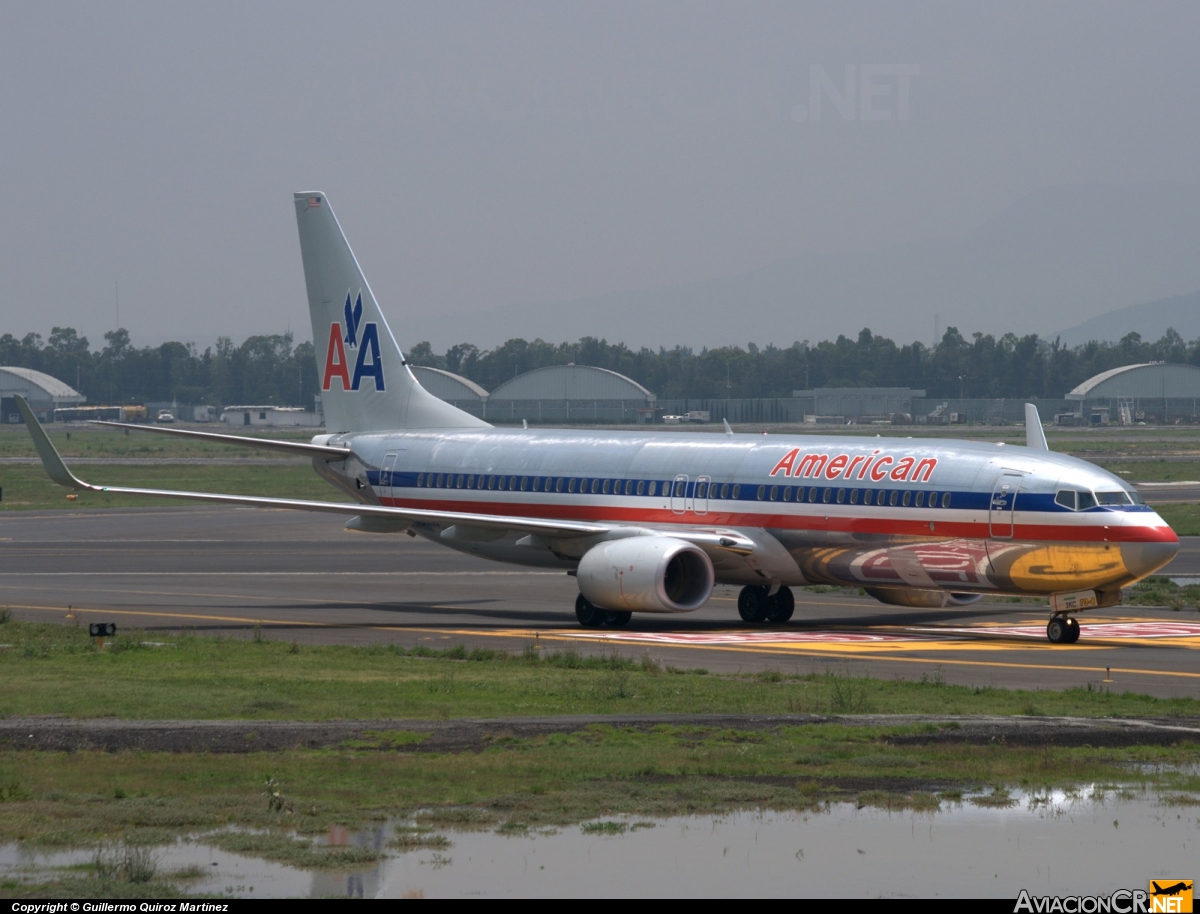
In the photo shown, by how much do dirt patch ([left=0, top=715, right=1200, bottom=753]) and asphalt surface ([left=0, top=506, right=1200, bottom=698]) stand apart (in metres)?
4.86

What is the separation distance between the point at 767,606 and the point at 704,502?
2.94 m

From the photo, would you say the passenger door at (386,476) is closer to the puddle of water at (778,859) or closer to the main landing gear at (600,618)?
the main landing gear at (600,618)

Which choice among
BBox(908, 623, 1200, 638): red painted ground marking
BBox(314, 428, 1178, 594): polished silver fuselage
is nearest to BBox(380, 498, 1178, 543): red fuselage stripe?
BBox(314, 428, 1178, 594): polished silver fuselage

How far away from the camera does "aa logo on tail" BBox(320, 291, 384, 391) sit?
47.3m

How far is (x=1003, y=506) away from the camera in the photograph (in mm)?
33906

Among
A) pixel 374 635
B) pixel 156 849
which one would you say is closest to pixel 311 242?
pixel 374 635

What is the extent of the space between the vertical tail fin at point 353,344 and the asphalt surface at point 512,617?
16.2 feet

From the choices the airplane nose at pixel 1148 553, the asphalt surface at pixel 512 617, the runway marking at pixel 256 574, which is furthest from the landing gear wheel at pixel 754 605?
the runway marking at pixel 256 574

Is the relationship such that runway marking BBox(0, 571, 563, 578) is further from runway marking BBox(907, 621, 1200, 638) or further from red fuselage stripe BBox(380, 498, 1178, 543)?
runway marking BBox(907, 621, 1200, 638)

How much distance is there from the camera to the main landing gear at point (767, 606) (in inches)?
1531

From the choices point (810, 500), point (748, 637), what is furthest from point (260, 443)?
point (810, 500)

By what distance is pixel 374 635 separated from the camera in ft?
115

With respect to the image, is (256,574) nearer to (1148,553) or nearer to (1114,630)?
(1114,630)

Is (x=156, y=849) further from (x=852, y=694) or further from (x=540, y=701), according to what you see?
(x=852, y=694)
